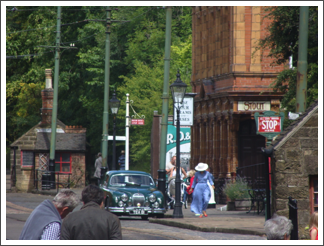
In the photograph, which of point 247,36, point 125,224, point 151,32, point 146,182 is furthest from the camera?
point 151,32

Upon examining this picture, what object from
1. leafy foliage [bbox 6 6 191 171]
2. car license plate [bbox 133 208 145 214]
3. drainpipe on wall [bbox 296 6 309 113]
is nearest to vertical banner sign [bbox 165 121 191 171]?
leafy foliage [bbox 6 6 191 171]

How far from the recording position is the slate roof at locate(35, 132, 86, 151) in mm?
39562

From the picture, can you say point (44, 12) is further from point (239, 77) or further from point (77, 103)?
point (239, 77)

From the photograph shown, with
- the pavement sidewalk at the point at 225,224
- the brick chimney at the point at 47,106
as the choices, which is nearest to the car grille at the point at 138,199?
the pavement sidewalk at the point at 225,224

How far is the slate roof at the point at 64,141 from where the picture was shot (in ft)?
130

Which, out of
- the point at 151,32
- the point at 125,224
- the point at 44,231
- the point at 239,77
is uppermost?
the point at 151,32

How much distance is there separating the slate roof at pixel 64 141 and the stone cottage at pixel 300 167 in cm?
2725

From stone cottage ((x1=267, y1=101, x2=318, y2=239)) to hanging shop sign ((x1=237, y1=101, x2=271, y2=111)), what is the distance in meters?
16.0

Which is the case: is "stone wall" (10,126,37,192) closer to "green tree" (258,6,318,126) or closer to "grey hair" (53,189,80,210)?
"green tree" (258,6,318,126)

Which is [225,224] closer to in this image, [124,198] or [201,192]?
[201,192]

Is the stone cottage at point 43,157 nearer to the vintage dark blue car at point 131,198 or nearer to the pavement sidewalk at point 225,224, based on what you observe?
the vintage dark blue car at point 131,198

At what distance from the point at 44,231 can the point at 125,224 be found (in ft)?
41.1

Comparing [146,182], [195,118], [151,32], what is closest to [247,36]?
[195,118]

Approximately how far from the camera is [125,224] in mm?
19281
